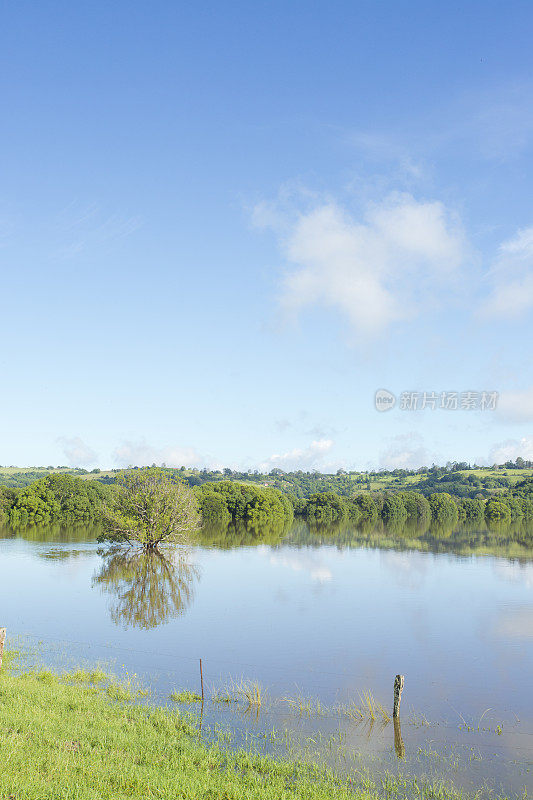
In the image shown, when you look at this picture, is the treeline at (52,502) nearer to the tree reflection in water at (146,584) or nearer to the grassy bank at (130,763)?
the tree reflection in water at (146,584)

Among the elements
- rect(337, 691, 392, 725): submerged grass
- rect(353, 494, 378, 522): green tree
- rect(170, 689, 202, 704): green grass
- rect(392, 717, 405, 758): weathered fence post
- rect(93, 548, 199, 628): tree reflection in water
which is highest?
rect(170, 689, 202, 704): green grass

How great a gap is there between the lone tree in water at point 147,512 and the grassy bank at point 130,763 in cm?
4518

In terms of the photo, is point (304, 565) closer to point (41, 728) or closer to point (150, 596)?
point (150, 596)

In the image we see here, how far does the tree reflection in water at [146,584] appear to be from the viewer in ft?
117

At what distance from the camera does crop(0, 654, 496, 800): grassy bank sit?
12320 millimetres

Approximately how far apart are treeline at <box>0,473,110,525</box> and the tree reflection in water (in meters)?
52.4

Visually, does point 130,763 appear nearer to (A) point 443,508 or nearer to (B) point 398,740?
(B) point 398,740

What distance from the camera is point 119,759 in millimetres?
13938

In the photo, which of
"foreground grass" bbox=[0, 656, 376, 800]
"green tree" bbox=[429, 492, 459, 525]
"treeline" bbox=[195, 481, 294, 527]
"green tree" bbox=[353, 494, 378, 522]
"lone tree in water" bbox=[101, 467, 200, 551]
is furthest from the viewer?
"green tree" bbox=[353, 494, 378, 522]

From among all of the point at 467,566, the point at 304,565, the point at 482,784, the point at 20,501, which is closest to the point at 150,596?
the point at 304,565

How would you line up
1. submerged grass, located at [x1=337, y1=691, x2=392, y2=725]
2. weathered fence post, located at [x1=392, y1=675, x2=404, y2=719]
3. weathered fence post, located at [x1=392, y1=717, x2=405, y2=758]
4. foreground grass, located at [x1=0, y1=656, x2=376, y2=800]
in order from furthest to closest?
1. submerged grass, located at [x1=337, y1=691, x2=392, y2=725]
2. weathered fence post, located at [x1=392, y1=675, x2=404, y2=719]
3. weathered fence post, located at [x1=392, y1=717, x2=405, y2=758]
4. foreground grass, located at [x1=0, y1=656, x2=376, y2=800]

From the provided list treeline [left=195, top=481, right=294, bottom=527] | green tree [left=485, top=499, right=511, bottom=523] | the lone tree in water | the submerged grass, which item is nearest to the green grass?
the submerged grass

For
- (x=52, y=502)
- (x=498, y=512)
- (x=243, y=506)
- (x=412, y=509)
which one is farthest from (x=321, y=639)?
(x=412, y=509)

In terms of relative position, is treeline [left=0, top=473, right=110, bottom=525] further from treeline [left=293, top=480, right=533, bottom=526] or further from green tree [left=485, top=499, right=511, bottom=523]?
green tree [left=485, top=499, right=511, bottom=523]
